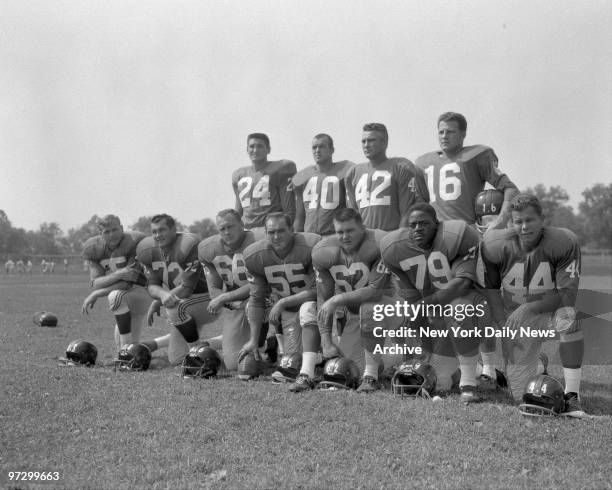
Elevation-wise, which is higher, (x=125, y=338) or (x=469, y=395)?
(x=125, y=338)

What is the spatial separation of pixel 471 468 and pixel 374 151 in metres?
3.51

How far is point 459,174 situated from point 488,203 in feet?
1.32

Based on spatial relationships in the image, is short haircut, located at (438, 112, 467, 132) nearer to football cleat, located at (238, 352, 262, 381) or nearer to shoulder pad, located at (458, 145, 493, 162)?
shoulder pad, located at (458, 145, 493, 162)

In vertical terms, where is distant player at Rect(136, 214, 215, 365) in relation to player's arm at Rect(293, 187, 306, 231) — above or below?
below

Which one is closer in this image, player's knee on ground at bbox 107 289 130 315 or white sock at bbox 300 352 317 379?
white sock at bbox 300 352 317 379

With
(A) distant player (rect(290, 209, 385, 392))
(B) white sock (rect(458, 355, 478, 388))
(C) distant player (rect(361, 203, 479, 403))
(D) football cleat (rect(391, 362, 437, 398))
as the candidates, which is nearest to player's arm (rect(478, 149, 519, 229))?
(C) distant player (rect(361, 203, 479, 403))

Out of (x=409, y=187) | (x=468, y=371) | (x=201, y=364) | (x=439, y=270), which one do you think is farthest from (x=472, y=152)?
(x=201, y=364)

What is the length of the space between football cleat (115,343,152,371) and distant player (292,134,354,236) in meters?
2.14

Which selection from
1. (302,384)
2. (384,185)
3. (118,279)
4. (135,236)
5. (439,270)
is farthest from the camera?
(135,236)

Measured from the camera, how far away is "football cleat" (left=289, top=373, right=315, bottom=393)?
5473mm

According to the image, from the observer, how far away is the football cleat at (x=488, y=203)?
6273mm

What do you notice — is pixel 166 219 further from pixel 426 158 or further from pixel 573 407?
pixel 573 407

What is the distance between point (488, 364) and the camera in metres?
6.07

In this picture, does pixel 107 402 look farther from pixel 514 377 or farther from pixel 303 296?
pixel 514 377
